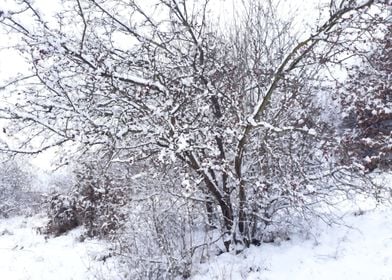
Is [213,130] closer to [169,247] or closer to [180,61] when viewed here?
[180,61]

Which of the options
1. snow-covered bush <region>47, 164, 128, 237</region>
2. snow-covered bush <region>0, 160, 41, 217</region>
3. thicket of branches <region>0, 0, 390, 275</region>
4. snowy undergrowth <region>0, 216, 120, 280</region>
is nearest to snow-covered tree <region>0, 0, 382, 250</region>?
thicket of branches <region>0, 0, 390, 275</region>

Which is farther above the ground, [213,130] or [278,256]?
[213,130]

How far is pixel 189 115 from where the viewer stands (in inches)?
219

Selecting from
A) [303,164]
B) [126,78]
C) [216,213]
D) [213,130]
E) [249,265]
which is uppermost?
[126,78]

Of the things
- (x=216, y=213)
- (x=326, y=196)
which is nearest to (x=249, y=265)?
(x=216, y=213)

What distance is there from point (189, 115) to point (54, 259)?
4876 mm

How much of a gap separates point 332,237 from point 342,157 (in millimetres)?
1248

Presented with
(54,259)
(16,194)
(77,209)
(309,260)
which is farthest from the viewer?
(16,194)

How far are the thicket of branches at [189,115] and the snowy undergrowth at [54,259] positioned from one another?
1.41m

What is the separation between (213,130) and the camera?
5250 millimetres

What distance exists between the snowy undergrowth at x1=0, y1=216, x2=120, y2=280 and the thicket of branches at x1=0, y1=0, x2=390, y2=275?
141 cm

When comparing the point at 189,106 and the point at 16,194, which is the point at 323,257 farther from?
the point at 16,194

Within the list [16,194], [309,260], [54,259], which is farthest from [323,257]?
[16,194]

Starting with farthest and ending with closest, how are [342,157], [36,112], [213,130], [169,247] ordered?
1. [342,157]
2. [169,247]
3. [213,130]
4. [36,112]
